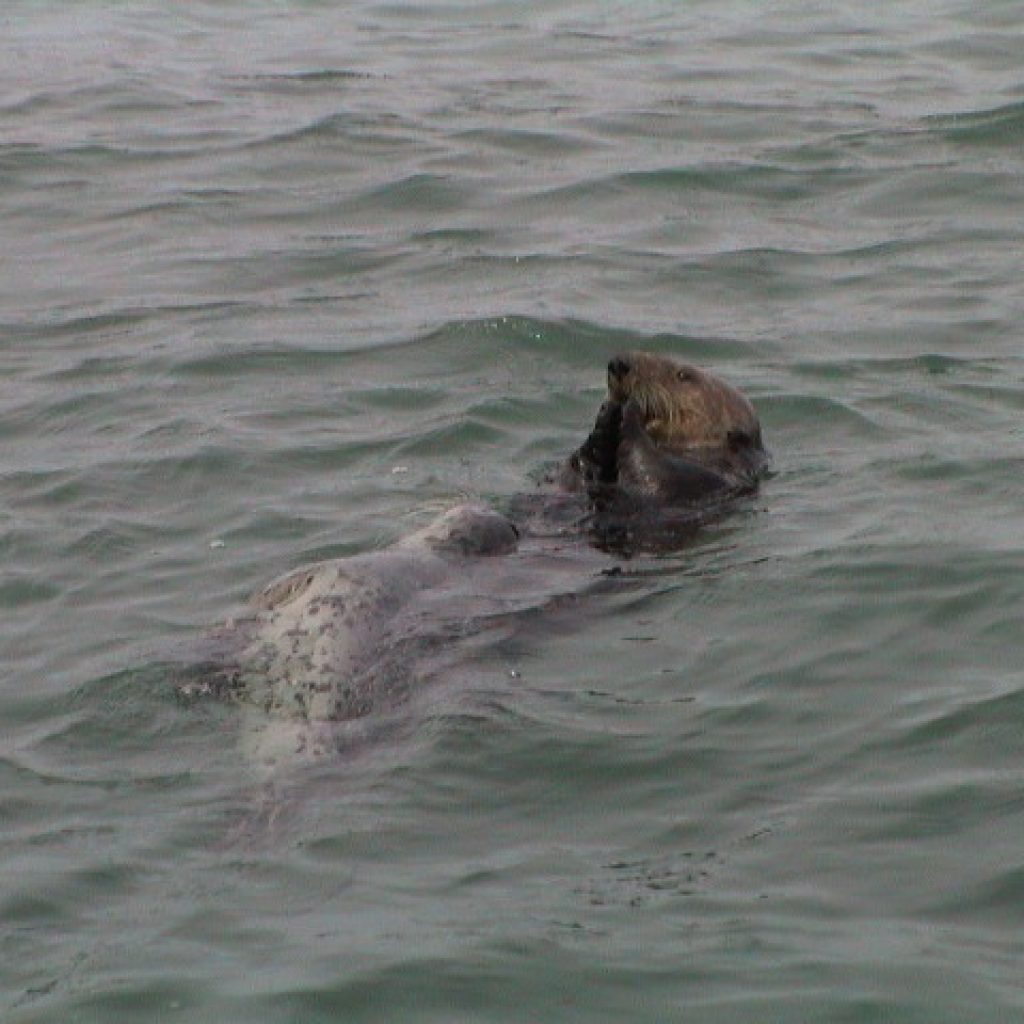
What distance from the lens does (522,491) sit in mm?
8211

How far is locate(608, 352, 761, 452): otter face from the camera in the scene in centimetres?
824

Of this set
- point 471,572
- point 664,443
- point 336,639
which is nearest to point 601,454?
point 664,443

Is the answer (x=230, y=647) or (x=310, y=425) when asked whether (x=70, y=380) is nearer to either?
(x=310, y=425)

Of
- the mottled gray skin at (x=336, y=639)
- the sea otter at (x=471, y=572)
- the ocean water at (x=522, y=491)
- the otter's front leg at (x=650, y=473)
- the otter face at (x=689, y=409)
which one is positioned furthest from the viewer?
the otter face at (x=689, y=409)

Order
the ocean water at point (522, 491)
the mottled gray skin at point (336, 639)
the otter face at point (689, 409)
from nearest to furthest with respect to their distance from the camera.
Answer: the ocean water at point (522, 491), the mottled gray skin at point (336, 639), the otter face at point (689, 409)

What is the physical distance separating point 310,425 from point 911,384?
2.48 m

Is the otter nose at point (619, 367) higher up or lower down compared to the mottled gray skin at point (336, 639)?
higher up

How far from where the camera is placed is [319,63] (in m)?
15.8

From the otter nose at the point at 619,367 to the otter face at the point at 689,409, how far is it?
0.11 metres

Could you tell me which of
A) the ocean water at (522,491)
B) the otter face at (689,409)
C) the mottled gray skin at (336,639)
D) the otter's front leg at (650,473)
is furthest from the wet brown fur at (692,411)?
the mottled gray skin at (336,639)

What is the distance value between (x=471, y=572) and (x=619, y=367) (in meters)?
1.35

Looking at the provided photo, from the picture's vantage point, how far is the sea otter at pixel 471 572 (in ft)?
20.3

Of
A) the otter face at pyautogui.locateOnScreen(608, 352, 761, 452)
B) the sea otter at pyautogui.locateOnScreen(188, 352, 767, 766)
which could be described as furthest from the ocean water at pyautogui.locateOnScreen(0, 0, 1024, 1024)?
the otter face at pyautogui.locateOnScreen(608, 352, 761, 452)

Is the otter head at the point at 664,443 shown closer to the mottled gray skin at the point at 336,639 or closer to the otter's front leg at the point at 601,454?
the otter's front leg at the point at 601,454
